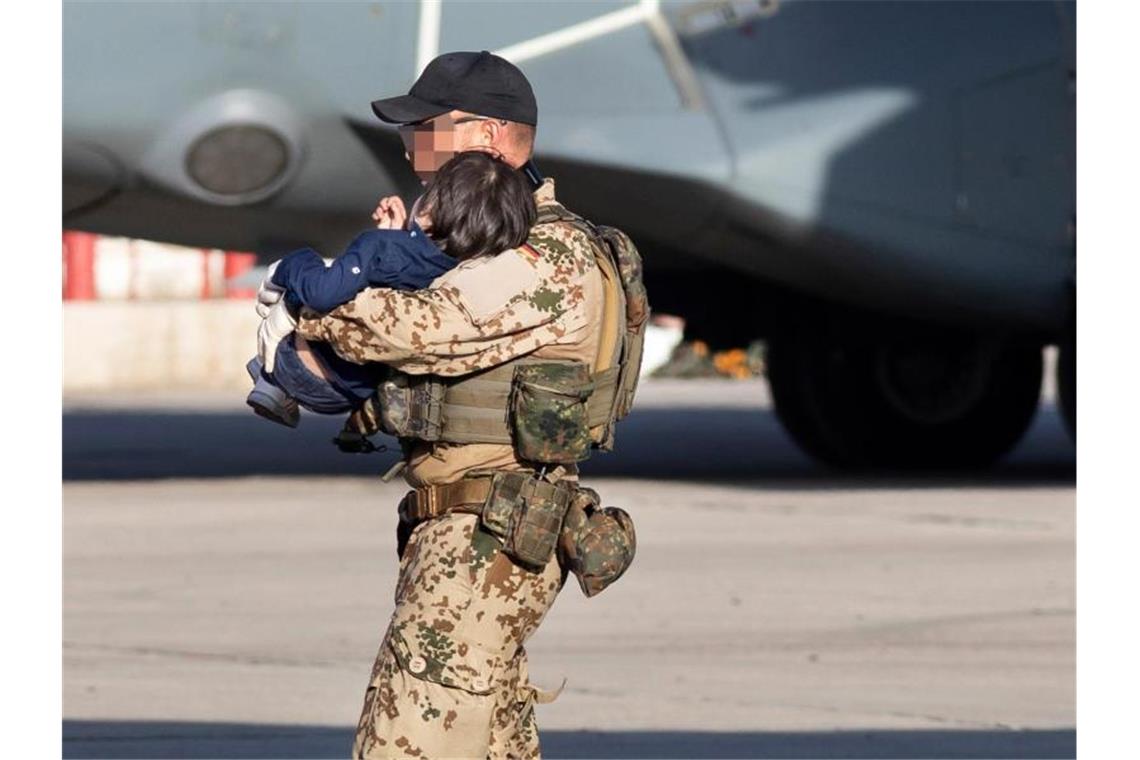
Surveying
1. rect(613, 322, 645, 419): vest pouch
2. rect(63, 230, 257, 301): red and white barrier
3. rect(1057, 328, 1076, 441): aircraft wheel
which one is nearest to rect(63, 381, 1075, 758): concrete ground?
rect(1057, 328, 1076, 441): aircraft wheel

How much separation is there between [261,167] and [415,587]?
908 centimetres

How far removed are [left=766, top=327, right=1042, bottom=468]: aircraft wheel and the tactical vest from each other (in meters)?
11.0

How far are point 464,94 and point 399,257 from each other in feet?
1.05

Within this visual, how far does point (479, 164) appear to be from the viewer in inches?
173

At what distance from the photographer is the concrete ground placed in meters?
7.52

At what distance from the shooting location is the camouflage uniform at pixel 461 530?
4289 mm

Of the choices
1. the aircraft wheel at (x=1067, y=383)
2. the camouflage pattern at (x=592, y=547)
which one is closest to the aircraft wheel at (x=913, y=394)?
the aircraft wheel at (x=1067, y=383)

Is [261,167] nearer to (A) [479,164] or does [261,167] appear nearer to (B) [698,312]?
(B) [698,312]

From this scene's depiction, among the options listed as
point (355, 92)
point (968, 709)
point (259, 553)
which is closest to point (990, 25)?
point (355, 92)

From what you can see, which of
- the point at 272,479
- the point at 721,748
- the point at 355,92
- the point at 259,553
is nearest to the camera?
the point at 721,748

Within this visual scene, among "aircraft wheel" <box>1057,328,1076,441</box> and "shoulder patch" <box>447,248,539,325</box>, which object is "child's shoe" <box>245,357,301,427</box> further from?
"aircraft wheel" <box>1057,328,1076,441</box>

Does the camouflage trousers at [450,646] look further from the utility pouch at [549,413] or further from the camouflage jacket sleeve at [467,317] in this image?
the camouflage jacket sleeve at [467,317]

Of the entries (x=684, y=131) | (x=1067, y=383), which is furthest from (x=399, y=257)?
(x=1067, y=383)

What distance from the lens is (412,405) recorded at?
4.45 meters
